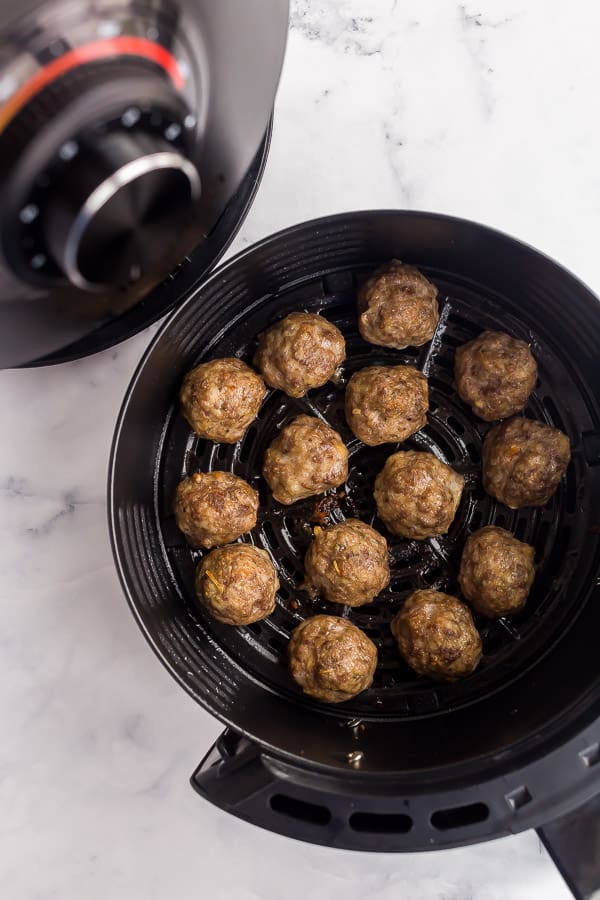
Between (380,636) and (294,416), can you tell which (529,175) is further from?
(380,636)

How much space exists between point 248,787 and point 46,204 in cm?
98

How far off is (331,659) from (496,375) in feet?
2.21

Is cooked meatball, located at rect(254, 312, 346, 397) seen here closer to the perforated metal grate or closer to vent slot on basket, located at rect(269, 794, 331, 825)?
the perforated metal grate

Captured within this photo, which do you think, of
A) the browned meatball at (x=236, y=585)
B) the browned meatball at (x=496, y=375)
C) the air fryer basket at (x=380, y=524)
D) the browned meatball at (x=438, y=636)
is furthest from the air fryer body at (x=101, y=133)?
the browned meatball at (x=438, y=636)

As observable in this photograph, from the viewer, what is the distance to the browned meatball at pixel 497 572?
160 centimetres

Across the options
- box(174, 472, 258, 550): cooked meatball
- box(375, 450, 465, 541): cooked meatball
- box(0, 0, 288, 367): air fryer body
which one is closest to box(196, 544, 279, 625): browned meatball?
box(174, 472, 258, 550): cooked meatball

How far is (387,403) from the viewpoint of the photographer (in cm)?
162

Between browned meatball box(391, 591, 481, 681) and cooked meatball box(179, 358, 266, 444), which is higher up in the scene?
cooked meatball box(179, 358, 266, 444)

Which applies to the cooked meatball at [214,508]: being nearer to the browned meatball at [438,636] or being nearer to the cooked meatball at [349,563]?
the cooked meatball at [349,563]

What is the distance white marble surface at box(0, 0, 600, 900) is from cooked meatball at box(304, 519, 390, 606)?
457 millimetres

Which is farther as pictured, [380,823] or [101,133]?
[380,823]

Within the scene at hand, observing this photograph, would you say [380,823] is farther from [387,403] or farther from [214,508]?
[387,403]

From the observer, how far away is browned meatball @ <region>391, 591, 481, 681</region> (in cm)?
158

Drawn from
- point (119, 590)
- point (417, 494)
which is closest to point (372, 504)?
point (417, 494)
